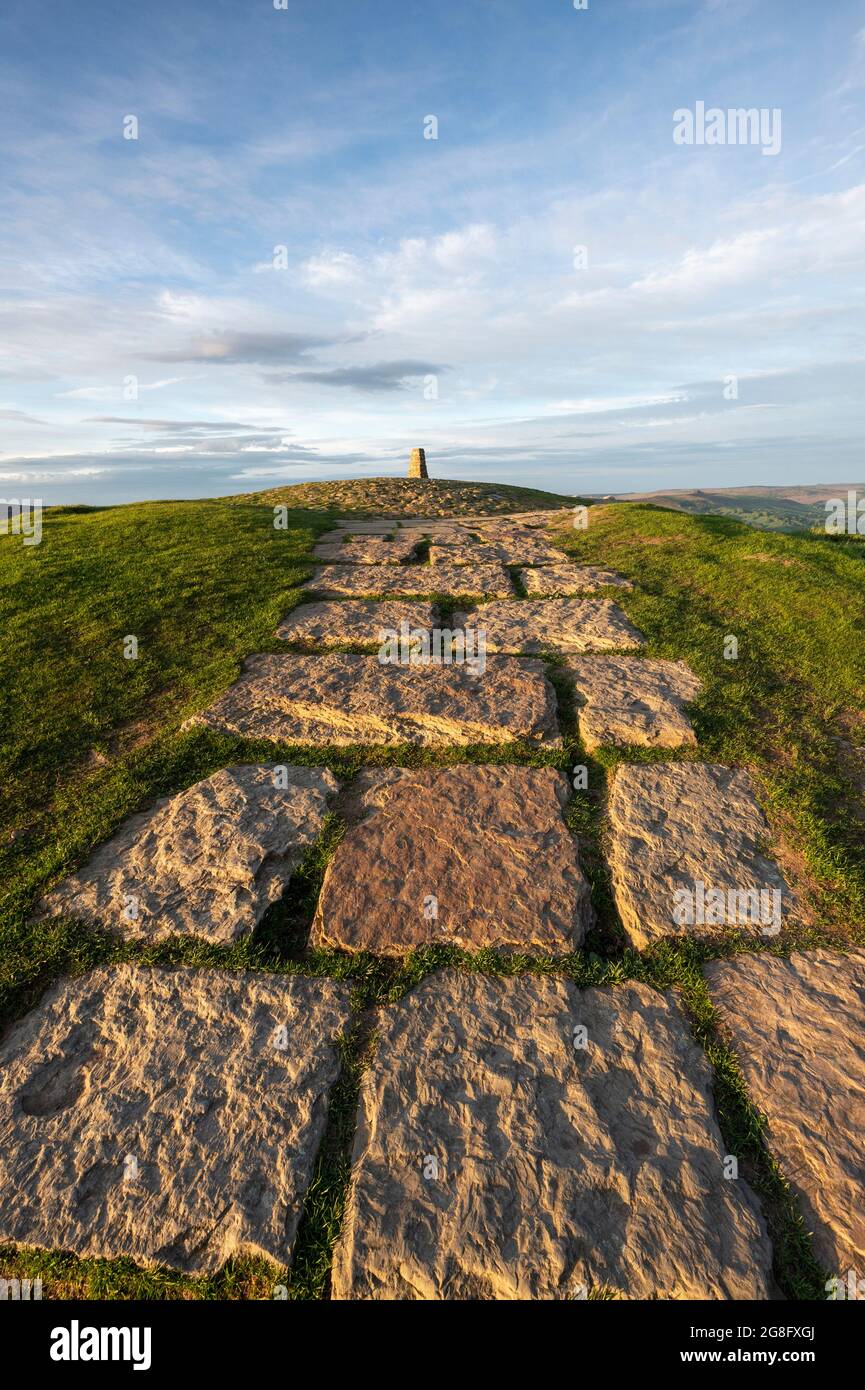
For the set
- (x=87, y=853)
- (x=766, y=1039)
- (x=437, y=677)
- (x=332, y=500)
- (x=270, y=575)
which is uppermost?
(x=332, y=500)

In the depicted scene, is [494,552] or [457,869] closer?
[457,869]

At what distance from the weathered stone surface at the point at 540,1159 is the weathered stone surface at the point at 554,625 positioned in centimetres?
332

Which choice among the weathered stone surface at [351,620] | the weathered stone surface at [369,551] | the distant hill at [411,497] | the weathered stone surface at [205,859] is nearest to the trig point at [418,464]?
the distant hill at [411,497]

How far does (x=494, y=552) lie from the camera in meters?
8.52

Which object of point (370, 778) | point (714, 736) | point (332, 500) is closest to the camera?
point (370, 778)

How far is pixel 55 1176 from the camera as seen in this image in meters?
1.95

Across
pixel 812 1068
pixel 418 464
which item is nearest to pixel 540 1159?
pixel 812 1068

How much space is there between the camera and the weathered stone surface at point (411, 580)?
6.78 m

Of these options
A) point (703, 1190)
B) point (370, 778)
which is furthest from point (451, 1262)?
point (370, 778)

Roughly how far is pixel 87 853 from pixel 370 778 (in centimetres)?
154

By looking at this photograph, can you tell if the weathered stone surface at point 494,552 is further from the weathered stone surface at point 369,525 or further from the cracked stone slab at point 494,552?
the weathered stone surface at point 369,525
